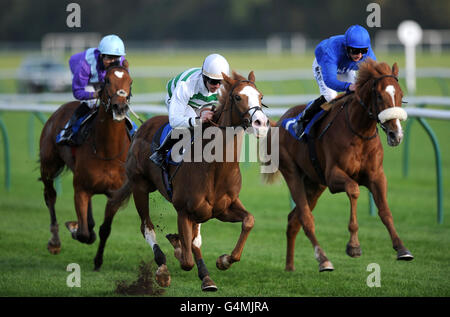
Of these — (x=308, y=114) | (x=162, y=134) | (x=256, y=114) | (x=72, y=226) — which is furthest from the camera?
Result: (x=72, y=226)

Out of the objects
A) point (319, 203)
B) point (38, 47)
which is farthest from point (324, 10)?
point (319, 203)

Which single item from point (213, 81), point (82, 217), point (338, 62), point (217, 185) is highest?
point (338, 62)

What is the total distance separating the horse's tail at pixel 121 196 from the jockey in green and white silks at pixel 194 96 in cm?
83

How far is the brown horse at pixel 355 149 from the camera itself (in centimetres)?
570

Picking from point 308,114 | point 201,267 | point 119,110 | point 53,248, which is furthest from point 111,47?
point 201,267

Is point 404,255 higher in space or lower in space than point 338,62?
lower

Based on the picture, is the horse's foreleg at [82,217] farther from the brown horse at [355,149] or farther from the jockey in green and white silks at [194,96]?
the brown horse at [355,149]

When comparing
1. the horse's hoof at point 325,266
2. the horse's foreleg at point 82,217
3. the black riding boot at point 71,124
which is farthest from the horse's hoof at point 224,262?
the black riding boot at point 71,124

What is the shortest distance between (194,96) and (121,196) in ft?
4.55

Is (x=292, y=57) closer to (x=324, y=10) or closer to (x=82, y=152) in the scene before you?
(x=324, y=10)

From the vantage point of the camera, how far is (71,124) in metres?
7.35

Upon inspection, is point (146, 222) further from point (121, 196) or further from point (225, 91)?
point (225, 91)

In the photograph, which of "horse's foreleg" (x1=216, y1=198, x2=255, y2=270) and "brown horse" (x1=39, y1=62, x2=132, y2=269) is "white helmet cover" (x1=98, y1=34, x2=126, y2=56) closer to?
"brown horse" (x1=39, y1=62, x2=132, y2=269)

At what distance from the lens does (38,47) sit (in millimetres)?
46156
